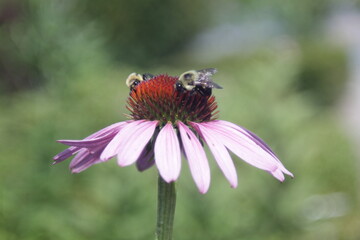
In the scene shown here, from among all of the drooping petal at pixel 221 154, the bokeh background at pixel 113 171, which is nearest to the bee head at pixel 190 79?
the drooping petal at pixel 221 154

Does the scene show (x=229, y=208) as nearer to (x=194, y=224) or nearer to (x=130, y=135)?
(x=194, y=224)

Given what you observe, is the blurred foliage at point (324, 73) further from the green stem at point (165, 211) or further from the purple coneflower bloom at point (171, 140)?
the green stem at point (165, 211)

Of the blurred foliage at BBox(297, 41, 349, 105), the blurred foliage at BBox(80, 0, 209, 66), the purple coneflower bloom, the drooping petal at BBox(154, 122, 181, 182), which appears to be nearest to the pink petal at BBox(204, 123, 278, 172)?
the purple coneflower bloom

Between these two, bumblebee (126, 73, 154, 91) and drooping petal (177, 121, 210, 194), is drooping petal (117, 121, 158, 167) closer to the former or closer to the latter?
drooping petal (177, 121, 210, 194)

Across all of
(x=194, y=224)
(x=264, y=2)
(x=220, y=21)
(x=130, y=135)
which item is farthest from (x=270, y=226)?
(x=264, y=2)

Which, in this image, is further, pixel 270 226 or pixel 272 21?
pixel 272 21

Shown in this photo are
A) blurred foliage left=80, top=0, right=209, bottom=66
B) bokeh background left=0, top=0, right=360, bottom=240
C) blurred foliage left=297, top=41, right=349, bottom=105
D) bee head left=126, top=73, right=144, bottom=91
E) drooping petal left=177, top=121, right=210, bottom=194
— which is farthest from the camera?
blurred foliage left=80, top=0, right=209, bottom=66

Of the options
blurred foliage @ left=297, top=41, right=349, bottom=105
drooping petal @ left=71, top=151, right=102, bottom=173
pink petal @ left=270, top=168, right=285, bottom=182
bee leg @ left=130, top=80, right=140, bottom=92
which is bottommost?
pink petal @ left=270, top=168, right=285, bottom=182
